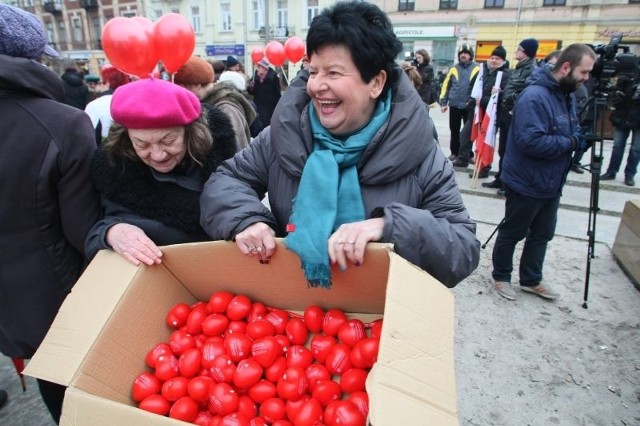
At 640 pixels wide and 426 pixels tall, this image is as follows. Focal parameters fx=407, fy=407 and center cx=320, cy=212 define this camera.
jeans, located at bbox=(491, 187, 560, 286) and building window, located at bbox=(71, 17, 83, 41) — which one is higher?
building window, located at bbox=(71, 17, 83, 41)

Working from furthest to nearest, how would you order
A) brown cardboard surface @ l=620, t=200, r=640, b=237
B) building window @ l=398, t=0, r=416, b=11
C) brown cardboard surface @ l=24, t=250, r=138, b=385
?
building window @ l=398, t=0, r=416, b=11, brown cardboard surface @ l=620, t=200, r=640, b=237, brown cardboard surface @ l=24, t=250, r=138, b=385

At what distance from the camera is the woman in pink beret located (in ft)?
4.79

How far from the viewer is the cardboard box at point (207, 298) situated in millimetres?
938

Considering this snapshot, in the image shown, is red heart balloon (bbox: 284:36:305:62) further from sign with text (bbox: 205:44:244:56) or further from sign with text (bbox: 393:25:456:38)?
sign with text (bbox: 205:44:244:56)

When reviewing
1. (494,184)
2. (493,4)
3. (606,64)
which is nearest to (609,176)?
(494,184)

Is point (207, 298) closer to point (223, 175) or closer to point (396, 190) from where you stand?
point (223, 175)

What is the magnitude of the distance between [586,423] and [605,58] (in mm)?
2661

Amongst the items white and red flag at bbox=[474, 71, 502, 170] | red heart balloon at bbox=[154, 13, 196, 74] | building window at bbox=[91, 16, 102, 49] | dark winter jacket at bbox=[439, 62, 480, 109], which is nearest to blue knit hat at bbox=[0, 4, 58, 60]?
red heart balloon at bbox=[154, 13, 196, 74]

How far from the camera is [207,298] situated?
5.74 ft

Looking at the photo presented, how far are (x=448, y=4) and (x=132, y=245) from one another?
2759 centimetres

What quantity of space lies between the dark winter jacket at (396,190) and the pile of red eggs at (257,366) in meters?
0.35

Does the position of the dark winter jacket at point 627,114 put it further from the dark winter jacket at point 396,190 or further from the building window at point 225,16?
the building window at point 225,16

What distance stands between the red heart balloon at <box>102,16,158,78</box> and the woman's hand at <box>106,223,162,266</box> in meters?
1.99

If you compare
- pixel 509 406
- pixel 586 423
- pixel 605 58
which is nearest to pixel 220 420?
pixel 509 406
